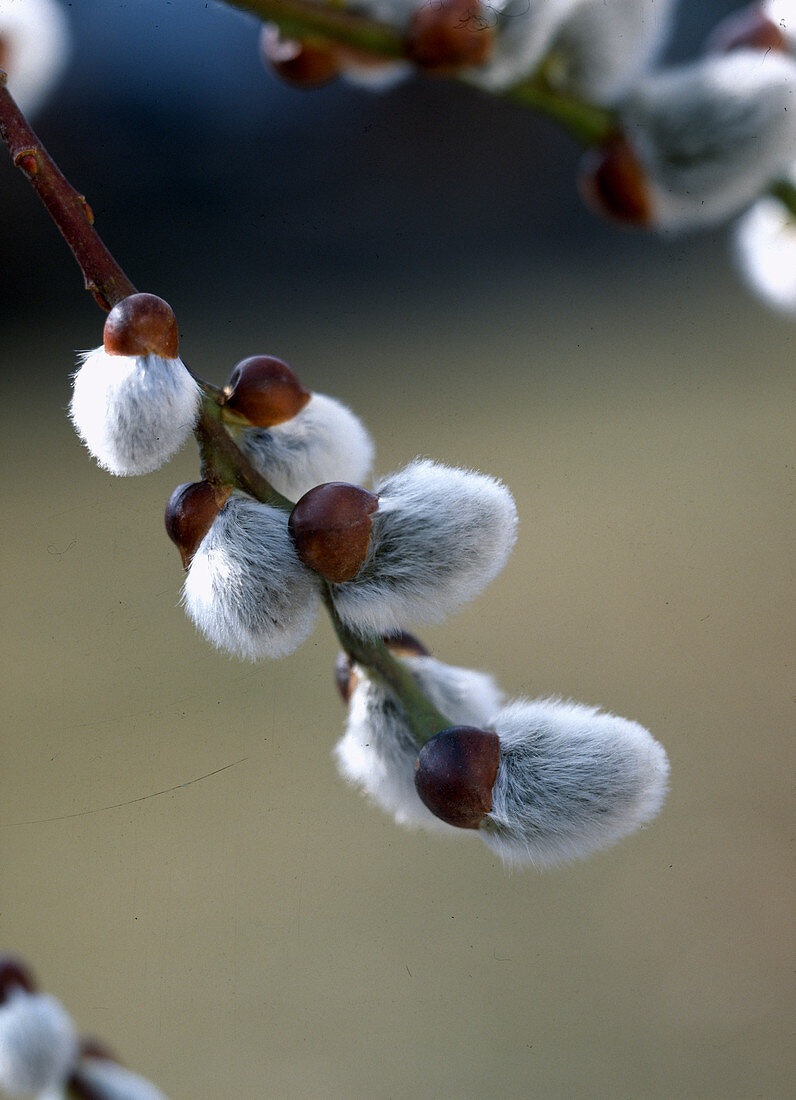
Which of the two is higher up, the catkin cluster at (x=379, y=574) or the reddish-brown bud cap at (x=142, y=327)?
the reddish-brown bud cap at (x=142, y=327)

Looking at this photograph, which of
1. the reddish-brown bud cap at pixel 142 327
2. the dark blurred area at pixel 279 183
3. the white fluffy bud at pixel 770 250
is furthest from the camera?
the dark blurred area at pixel 279 183

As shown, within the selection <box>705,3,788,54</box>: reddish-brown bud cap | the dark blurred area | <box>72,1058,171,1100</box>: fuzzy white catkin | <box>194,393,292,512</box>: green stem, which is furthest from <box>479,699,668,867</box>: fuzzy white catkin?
the dark blurred area

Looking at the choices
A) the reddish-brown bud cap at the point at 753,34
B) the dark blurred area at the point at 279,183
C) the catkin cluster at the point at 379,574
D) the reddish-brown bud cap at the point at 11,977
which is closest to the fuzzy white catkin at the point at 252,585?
the catkin cluster at the point at 379,574

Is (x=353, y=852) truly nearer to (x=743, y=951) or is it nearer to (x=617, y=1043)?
(x=617, y=1043)

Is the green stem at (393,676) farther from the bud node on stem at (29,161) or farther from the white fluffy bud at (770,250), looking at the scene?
the white fluffy bud at (770,250)

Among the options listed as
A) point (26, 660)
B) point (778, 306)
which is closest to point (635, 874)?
point (26, 660)

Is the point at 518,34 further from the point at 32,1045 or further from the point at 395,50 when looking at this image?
Answer: the point at 32,1045

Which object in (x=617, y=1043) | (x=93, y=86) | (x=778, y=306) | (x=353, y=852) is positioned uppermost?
(x=93, y=86)
